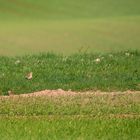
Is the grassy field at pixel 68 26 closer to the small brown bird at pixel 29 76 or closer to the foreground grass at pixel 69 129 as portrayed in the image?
the small brown bird at pixel 29 76

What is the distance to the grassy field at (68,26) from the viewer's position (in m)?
15.1

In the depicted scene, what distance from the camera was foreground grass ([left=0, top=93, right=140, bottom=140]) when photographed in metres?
7.34

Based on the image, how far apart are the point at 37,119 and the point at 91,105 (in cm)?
117

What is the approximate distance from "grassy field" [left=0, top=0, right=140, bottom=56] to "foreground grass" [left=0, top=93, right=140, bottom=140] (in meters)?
5.18

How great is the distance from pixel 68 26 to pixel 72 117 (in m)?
9.51

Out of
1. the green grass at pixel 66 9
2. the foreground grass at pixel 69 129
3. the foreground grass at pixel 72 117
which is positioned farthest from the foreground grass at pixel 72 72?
the green grass at pixel 66 9

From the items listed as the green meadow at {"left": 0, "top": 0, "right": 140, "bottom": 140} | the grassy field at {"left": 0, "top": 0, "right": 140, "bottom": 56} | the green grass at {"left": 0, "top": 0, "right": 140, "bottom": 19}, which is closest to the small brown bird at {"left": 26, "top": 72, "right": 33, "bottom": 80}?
the green meadow at {"left": 0, "top": 0, "right": 140, "bottom": 140}

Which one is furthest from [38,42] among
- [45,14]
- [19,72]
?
[45,14]

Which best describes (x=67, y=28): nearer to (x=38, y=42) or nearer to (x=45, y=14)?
(x=38, y=42)

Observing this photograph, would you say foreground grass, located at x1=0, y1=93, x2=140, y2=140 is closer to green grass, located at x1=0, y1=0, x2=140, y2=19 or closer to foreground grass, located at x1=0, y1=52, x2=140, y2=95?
foreground grass, located at x1=0, y1=52, x2=140, y2=95

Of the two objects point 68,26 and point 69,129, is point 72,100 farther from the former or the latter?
point 68,26

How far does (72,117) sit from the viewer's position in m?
8.20

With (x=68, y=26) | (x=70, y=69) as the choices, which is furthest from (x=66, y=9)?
(x=70, y=69)

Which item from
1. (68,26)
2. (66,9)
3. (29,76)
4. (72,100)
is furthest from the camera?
(66,9)
